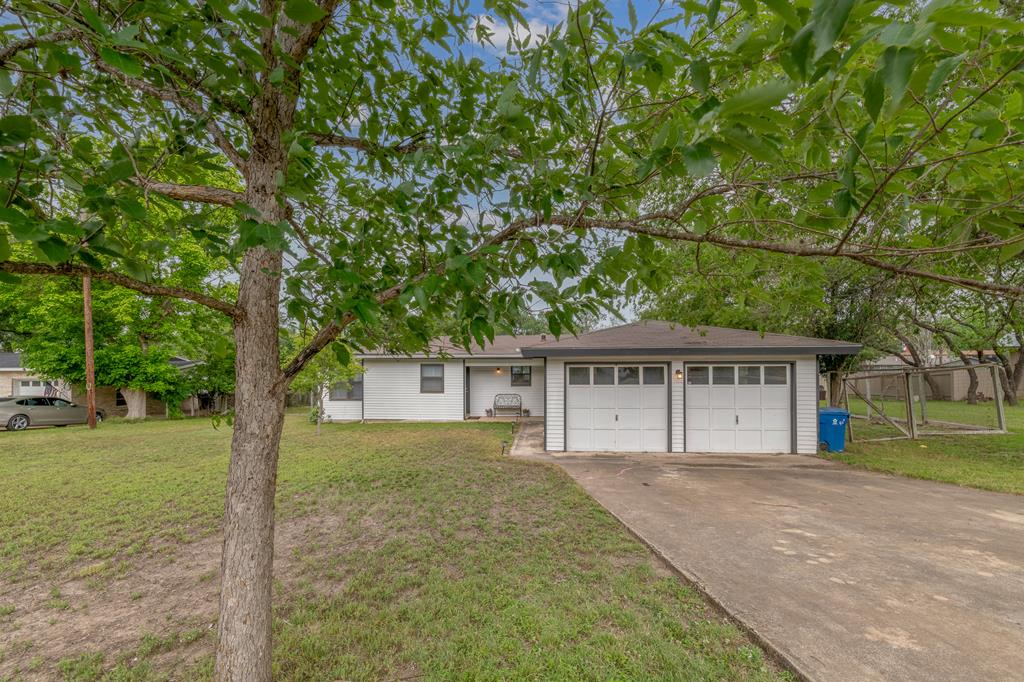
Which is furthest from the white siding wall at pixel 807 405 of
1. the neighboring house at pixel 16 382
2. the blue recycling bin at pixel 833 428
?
the neighboring house at pixel 16 382

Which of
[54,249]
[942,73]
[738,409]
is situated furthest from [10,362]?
[942,73]

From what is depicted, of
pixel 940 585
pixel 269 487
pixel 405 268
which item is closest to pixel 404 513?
pixel 269 487

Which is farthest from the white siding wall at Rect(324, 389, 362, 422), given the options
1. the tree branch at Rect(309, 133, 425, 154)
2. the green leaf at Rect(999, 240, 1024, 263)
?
the green leaf at Rect(999, 240, 1024, 263)

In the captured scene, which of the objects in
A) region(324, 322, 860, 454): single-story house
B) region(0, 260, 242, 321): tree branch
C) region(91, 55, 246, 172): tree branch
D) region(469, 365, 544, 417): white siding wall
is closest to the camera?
region(0, 260, 242, 321): tree branch

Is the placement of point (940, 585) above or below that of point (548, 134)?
below

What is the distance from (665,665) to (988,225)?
8.72ft

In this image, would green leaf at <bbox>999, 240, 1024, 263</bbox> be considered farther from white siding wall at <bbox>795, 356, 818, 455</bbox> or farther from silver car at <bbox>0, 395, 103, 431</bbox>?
silver car at <bbox>0, 395, 103, 431</bbox>

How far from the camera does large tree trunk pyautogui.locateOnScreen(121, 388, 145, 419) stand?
16.5m

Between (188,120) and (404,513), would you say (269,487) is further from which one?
(404,513)

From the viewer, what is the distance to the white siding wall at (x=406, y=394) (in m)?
15.5

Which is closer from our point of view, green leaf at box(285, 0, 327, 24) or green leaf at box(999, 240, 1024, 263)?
green leaf at box(999, 240, 1024, 263)

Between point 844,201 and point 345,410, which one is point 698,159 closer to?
point 844,201

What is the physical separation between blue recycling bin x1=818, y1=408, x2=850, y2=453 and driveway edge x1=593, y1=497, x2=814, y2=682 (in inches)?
290

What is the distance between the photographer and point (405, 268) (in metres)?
2.38
